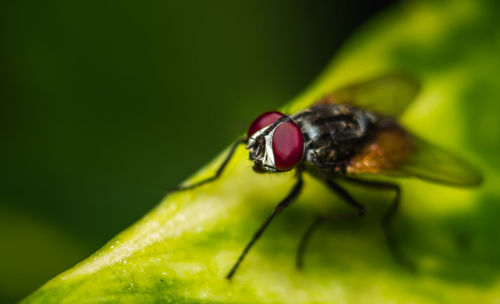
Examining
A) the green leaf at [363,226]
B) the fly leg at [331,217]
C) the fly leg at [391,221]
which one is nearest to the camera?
the green leaf at [363,226]

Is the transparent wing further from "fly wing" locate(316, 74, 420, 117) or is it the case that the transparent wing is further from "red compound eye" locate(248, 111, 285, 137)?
"red compound eye" locate(248, 111, 285, 137)

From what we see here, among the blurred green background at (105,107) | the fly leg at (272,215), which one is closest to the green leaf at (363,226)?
the fly leg at (272,215)

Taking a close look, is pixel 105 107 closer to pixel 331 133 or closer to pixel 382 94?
pixel 331 133

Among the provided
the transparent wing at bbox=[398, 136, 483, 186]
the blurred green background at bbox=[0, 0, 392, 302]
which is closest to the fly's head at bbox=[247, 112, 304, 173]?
the transparent wing at bbox=[398, 136, 483, 186]

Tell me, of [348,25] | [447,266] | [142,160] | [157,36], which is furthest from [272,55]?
[447,266]

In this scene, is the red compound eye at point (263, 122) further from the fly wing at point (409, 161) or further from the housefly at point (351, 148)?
the fly wing at point (409, 161)

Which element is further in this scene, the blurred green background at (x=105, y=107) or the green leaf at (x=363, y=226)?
the blurred green background at (x=105, y=107)

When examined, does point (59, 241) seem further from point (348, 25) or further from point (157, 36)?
point (348, 25)

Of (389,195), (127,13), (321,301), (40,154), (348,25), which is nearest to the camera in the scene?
(321,301)
